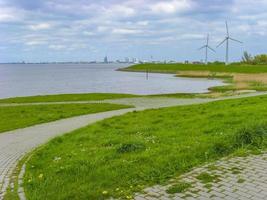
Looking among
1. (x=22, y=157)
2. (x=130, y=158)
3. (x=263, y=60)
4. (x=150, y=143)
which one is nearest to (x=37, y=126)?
(x=22, y=157)

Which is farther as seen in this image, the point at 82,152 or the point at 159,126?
the point at 159,126

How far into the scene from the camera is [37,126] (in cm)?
1466

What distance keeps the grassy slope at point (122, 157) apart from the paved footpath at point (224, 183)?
1.00 ft

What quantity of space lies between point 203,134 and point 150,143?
1.62m

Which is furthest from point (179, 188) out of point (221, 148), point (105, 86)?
point (105, 86)

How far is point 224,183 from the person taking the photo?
5816 millimetres

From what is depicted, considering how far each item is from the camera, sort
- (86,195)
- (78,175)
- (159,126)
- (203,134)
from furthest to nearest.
A: (159,126) → (203,134) → (78,175) → (86,195)

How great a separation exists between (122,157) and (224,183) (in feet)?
7.75

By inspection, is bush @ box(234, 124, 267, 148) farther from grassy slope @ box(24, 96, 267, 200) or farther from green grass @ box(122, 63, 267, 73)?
green grass @ box(122, 63, 267, 73)

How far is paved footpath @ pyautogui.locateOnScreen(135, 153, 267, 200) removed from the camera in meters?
5.34

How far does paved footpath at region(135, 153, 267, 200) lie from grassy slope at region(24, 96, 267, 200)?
0.30 m

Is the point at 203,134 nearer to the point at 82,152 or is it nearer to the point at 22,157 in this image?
the point at 82,152

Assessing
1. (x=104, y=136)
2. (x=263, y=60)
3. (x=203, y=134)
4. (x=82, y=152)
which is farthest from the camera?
(x=263, y=60)

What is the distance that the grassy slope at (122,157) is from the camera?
19.5 feet
